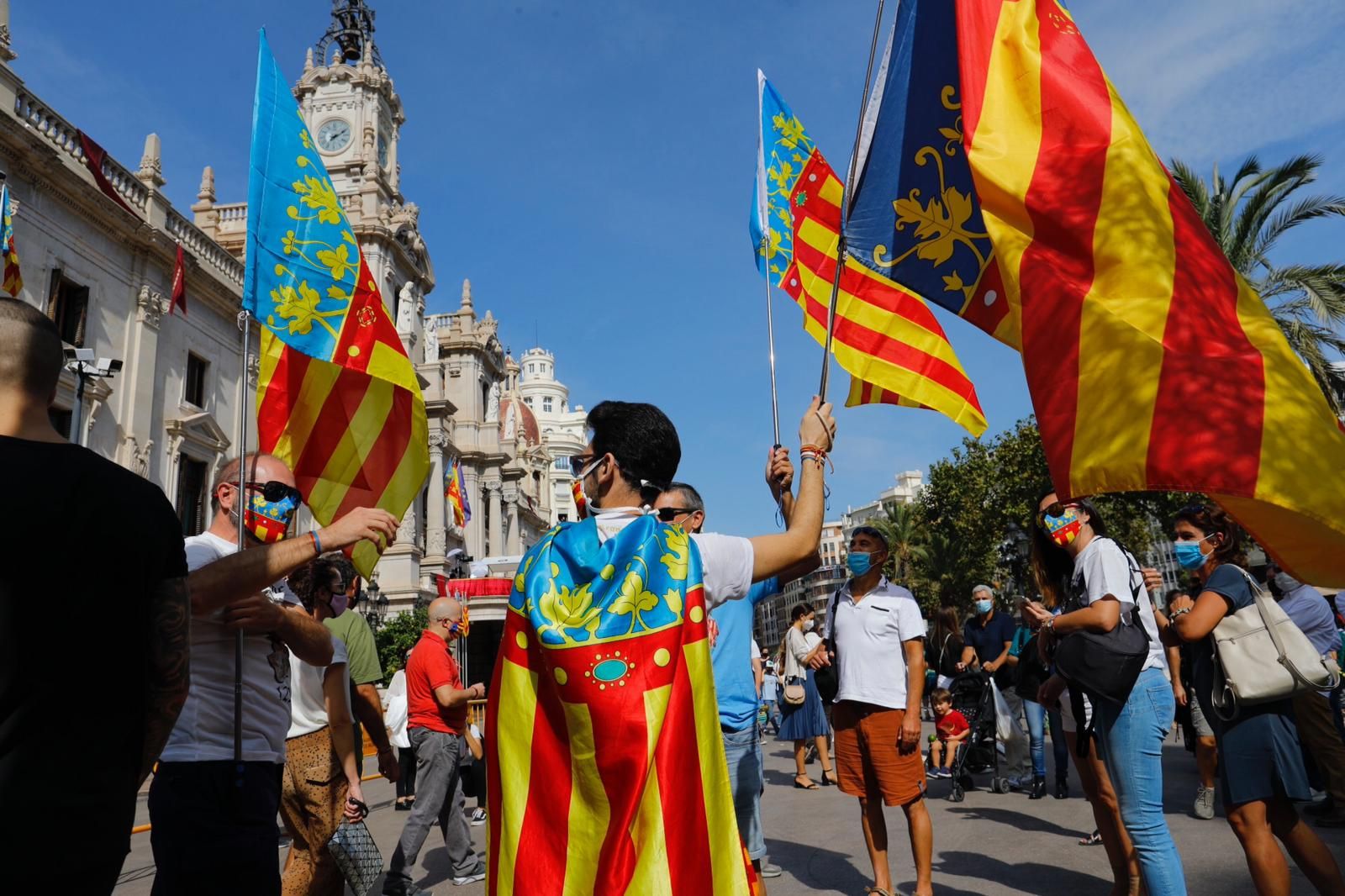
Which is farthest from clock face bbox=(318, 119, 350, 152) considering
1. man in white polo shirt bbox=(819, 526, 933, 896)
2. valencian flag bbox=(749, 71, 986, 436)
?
man in white polo shirt bbox=(819, 526, 933, 896)

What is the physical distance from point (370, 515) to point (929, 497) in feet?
122

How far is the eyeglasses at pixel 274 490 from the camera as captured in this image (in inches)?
136

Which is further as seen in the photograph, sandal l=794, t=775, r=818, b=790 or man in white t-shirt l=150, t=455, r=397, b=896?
sandal l=794, t=775, r=818, b=790

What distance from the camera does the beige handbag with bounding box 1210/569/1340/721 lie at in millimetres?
3773

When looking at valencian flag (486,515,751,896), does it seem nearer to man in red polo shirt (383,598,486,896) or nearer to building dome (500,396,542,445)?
man in red polo shirt (383,598,486,896)

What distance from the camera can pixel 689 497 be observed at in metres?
4.54

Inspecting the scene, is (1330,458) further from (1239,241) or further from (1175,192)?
(1239,241)

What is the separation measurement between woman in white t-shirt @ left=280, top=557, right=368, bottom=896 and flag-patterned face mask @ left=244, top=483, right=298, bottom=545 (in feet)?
3.25

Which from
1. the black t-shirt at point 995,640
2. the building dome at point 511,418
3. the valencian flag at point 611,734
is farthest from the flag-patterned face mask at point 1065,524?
the building dome at point 511,418

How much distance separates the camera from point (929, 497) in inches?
1503

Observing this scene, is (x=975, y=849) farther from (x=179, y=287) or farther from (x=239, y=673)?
(x=179, y=287)

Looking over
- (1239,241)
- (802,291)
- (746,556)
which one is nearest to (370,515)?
(746,556)

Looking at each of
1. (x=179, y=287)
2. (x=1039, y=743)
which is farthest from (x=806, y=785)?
(x=179, y=287)

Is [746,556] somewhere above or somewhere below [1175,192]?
below
